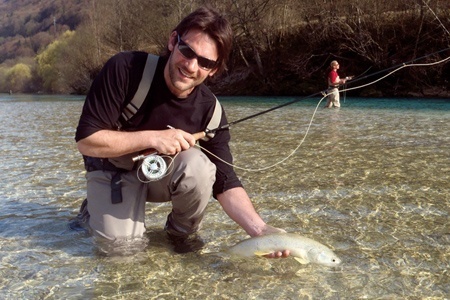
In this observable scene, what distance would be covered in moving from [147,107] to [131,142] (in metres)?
0.33

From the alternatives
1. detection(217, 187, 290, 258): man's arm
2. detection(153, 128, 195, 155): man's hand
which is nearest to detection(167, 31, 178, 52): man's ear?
detection(153, 128, 195, 155): man's hand

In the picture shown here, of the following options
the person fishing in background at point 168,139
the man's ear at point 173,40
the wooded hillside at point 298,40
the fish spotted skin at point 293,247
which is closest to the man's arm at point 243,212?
the person fishing in background at point 168,139

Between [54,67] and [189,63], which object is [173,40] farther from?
[54,67]

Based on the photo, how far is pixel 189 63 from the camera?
3201mm

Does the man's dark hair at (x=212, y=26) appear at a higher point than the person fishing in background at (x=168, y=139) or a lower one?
higher

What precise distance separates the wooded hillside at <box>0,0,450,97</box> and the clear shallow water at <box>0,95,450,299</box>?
11.6m

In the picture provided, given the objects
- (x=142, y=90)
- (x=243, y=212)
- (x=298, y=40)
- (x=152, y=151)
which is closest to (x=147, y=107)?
(x=142, y=90)

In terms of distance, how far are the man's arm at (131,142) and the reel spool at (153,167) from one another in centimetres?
9

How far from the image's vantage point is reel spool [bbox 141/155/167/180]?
3285mm

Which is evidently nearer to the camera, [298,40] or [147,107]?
[147,107]

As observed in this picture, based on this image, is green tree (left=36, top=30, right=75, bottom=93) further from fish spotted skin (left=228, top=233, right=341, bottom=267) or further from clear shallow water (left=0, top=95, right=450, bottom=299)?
fish spotted skin (left=228, top=233, right=341, bottom=267)

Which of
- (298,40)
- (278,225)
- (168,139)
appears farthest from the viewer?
(298,40)

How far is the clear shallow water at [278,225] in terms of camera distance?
3.01 m

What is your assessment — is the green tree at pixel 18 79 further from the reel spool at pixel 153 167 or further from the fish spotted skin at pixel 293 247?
the fish spotted skin at pixel 293 247
